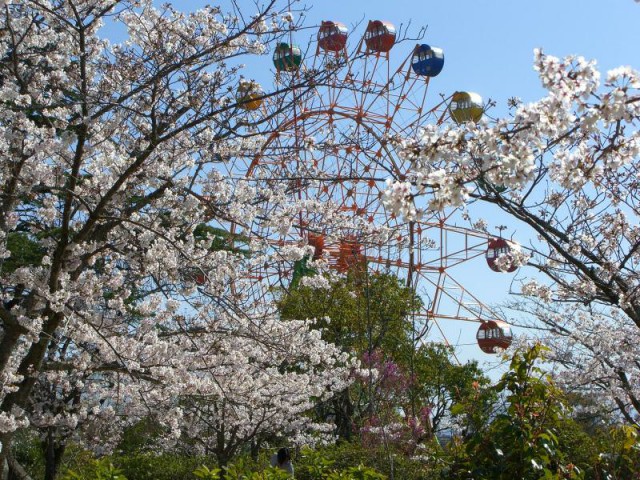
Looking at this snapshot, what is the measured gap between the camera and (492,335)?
20.3m

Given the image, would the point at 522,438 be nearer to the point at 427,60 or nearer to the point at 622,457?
the point at 622,457

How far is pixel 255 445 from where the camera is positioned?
12781mm

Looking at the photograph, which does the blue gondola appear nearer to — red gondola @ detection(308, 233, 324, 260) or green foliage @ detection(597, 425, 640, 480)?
red gondola @ detection(308, 233, 324, 260)

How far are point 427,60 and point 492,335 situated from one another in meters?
7.18

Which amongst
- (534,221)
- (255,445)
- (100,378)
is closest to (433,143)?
(534,221)

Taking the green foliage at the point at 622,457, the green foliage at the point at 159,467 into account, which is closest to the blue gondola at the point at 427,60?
the green foliage at the point at 159,467

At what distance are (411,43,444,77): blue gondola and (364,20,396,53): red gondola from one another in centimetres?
76

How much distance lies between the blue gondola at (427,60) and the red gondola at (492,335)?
6.64 meters

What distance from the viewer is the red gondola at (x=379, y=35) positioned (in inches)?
702

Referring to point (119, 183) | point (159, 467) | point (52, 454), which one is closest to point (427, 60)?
point (159, 467)

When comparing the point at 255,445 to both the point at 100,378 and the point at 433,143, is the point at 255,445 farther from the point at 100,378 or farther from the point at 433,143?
the point at 433,143

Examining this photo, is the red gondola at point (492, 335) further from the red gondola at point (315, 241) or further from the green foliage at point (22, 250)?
the green foliage at point (22, 250)

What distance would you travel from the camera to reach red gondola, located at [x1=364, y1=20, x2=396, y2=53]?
17.8 m

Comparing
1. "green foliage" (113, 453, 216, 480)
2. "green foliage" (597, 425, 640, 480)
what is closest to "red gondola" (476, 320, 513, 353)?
"green foliage" (113, 453, 216, 480)
